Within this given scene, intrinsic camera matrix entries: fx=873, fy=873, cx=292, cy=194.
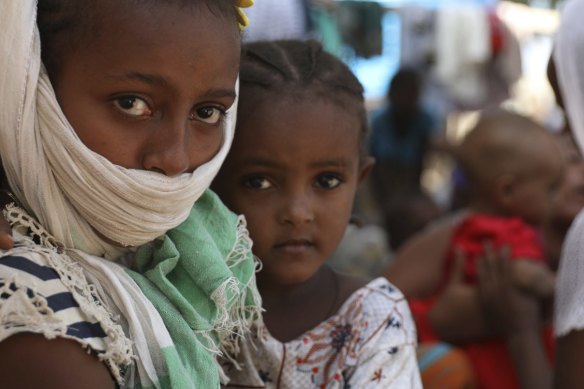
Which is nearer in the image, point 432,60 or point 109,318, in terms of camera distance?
point 109,318

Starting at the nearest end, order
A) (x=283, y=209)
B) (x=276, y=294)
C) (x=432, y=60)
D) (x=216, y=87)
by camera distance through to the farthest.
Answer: (x=216, y=87) < (x=283, y=209) < (x=276, y=294) < (x=432, y=60)

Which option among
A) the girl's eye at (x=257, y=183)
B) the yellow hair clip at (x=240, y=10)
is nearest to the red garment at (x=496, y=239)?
the girl's eye at (x=257, y=183)

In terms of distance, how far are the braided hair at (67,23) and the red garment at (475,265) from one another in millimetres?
2021

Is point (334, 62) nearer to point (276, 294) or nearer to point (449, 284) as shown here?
point (276, 294)

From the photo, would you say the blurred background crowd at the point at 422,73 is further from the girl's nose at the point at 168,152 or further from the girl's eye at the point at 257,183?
the girl's nose at the point at 168,152

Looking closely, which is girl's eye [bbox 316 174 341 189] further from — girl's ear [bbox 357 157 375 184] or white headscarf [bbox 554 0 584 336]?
white headscarf [bbox 554 0 584 336]

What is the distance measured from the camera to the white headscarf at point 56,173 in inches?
60.9

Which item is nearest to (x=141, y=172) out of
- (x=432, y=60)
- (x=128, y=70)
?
(x=128, y=70)

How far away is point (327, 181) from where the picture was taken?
2.26 meters

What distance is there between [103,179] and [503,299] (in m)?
1.97

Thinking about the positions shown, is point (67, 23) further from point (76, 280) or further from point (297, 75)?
point (297, 75)

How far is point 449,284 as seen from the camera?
134 inches

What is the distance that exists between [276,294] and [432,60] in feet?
21.6

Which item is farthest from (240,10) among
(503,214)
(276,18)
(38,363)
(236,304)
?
(276,18)
